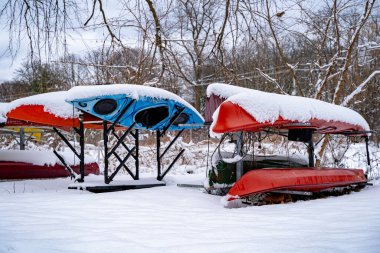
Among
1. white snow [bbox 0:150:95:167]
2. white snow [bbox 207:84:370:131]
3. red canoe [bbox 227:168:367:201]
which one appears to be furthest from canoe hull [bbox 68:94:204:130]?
red canoe [bbox 227:168:367:201]

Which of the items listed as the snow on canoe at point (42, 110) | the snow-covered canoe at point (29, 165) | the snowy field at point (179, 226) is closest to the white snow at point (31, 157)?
the snow-covered canoe at point (29, 165)

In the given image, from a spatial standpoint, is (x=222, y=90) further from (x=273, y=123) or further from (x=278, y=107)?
(x=273, y=123)

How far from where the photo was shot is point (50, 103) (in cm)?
647

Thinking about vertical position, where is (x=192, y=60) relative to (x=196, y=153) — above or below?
above

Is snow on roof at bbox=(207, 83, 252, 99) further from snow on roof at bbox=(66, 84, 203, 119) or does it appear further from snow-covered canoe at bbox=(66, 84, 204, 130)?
snow on roof at bbox=(66, 84, 203, 119)

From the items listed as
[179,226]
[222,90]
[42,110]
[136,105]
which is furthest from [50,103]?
[179,226]

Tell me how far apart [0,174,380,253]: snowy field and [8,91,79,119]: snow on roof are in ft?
6.77

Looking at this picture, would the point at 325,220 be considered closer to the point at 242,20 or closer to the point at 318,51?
the point at 242,20

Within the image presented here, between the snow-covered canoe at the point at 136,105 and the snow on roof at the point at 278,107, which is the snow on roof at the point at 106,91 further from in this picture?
the snow on roof at the point at 278,107

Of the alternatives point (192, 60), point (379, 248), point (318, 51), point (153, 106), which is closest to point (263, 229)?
point (379, 248)

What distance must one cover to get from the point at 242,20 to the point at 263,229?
3130mm

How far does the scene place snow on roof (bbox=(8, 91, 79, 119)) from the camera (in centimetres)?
629

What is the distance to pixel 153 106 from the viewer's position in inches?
259

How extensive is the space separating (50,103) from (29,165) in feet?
8.20
